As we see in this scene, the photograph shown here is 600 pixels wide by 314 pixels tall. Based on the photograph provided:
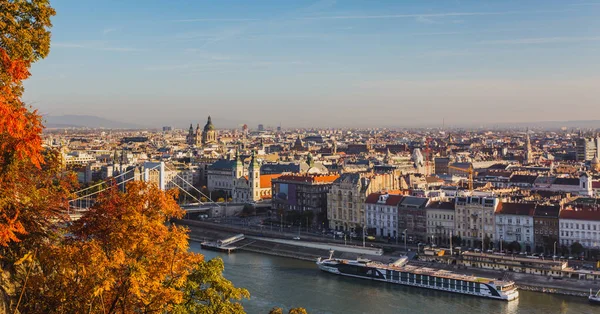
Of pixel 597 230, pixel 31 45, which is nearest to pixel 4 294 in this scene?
pixel 31 45

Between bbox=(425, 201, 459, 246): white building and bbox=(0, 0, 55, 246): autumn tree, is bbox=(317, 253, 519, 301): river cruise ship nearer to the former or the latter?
bbox=(425, 201, 459, 246): white building

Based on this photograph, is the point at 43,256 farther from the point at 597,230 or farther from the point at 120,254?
the point at 597,230

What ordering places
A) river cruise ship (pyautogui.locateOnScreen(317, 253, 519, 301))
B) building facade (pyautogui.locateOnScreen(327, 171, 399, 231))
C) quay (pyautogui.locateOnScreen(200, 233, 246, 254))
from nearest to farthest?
river cruise ship (pyautogui.locateOnScreen(317, 253, 519, 301))
quay (pyautogui.locateOnScreen(200, 233, 246, 254))
building facade (pyautogui.locateOnScreen(327, 171, 399, 231))

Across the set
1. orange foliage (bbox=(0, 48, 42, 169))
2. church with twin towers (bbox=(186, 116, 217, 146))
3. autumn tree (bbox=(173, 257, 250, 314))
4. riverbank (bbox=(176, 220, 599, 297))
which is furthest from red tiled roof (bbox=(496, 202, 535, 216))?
church with twin towers (bbox=(186, 116, 217, 146))

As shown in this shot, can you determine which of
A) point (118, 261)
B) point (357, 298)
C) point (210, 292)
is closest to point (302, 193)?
point (357, 298)

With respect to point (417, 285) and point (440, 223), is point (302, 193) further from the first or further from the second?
point (417, 285)

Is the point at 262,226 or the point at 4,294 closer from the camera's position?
the point at 4,294
